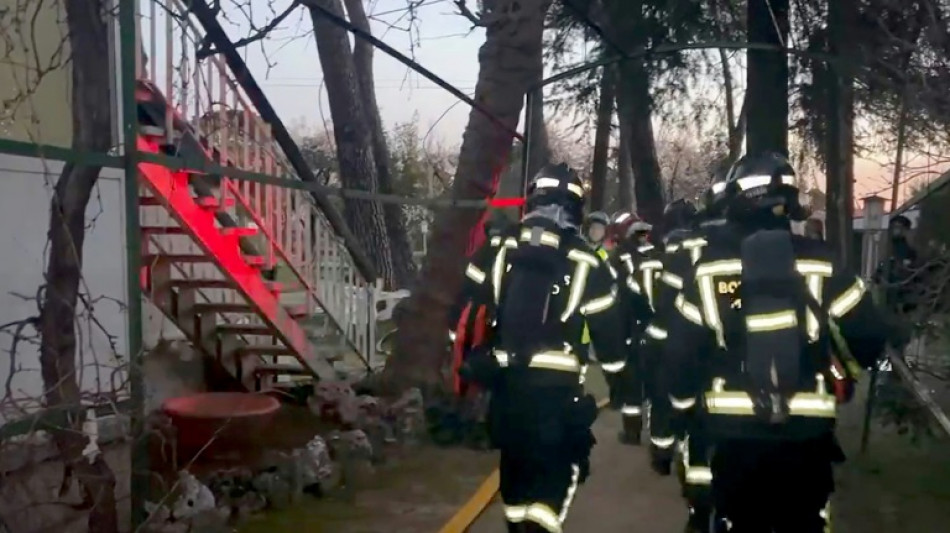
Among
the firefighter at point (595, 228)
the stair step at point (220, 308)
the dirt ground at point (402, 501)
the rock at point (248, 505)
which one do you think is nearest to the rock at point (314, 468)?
the dirt ground at point (402, 501)

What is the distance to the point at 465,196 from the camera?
337 inches

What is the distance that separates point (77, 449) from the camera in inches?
140

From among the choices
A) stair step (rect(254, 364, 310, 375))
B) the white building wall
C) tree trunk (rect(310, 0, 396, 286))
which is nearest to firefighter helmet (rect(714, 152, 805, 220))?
the white building wall

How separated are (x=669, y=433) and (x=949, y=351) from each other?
6.08 ft

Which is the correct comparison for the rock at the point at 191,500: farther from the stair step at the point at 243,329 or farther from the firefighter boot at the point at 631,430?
the firefighter boot at the point at 631,430

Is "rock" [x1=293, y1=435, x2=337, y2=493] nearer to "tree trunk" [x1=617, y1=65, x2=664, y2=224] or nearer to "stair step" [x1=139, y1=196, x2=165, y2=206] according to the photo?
"stair step" [x1=139, y1=196, x2=165, y2=206]

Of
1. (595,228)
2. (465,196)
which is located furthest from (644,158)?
(465,196)

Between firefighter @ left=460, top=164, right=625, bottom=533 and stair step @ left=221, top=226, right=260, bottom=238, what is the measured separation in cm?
303

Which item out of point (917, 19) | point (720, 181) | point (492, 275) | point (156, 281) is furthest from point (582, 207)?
point (156, 281)

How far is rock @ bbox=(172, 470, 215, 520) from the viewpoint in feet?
16.1

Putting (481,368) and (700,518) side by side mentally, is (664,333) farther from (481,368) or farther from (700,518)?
(481,368)

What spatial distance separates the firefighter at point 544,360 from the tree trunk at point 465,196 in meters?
3.84

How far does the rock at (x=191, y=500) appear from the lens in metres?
4.92

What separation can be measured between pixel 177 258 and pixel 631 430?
385 centimetres
